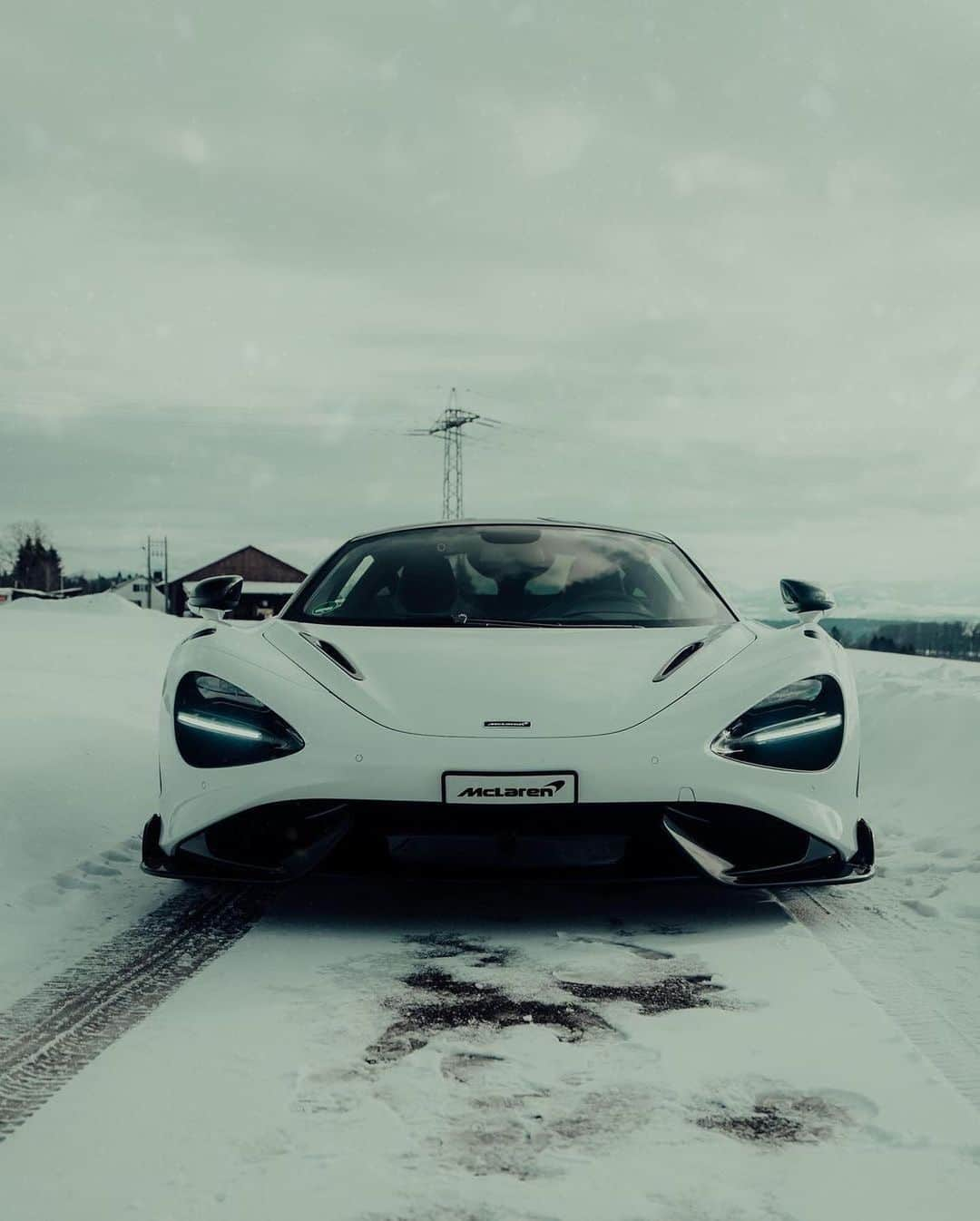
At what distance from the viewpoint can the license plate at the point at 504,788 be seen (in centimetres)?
357

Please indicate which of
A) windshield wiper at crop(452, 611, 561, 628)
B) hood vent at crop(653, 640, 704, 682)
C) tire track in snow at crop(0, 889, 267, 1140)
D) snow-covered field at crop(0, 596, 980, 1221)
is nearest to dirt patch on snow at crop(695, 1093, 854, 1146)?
snow-covered field at crop(0, 596, 980, 1221)

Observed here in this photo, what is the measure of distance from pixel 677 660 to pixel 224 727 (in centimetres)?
140

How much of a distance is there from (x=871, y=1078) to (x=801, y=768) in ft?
4.24

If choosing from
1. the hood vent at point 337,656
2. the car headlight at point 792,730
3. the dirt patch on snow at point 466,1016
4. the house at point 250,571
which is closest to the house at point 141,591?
the house at point 250,571

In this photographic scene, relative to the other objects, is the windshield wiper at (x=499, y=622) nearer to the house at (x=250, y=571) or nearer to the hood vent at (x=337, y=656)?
the hood vent at (x=337, y=656)

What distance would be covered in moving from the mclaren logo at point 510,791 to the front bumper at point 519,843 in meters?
0.04

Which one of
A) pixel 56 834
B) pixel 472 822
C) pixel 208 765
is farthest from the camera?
pixel 56 834

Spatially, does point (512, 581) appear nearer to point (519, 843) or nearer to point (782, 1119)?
point (519, 843)

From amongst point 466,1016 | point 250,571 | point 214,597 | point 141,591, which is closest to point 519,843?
point 466,1016

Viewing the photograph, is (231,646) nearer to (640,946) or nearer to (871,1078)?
(640,946)

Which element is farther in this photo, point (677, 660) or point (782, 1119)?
point (677, 660)

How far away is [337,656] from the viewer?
4.10 meters

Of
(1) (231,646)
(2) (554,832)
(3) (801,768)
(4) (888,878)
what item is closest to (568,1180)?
(2) (554,832)

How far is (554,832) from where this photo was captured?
361cm
